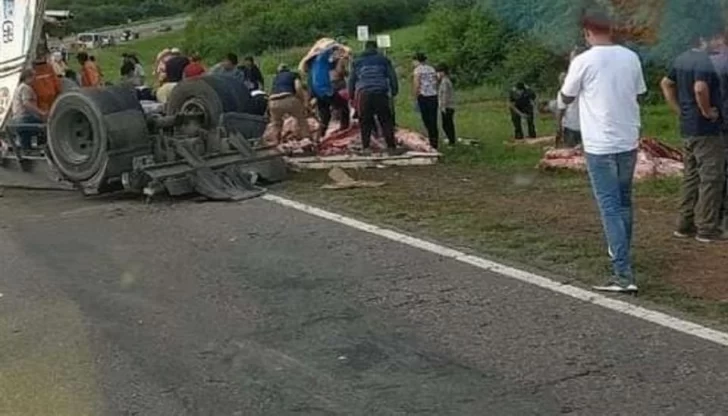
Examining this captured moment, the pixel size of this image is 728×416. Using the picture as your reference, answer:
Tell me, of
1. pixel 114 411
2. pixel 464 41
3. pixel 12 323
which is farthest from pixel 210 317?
pixel 464 41

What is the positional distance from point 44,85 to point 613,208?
27.1 feet

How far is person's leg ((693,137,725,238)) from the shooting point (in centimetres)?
862

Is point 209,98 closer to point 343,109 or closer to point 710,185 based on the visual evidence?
point 343,109

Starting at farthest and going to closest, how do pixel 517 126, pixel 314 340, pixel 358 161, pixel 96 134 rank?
pixel 517 126
pixel 358 161
pixel 96 134
pixel 314 340

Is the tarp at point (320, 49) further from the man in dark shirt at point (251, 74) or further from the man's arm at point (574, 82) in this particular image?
the man's arm at point (574, 82)

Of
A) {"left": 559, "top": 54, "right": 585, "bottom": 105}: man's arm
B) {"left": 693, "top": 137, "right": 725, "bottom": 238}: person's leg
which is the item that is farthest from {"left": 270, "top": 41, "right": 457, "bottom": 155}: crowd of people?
{"left": 559, "top": 54, "right": 585, "bottom": 105}: man's arm

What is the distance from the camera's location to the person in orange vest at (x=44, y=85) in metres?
13.5

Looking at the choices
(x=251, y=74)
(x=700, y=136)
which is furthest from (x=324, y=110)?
(x=700, y=136)

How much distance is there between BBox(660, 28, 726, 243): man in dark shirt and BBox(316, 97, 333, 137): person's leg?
295 inches

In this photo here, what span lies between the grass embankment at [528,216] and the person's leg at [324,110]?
5.38 feet

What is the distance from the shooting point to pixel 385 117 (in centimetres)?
1416

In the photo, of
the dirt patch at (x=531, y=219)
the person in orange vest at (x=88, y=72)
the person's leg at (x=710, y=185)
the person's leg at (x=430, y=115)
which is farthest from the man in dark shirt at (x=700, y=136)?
the person in orange vest at (x=88, y=72)

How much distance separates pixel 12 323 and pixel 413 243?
302 cm

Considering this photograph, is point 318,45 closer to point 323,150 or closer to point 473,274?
point 323,150
